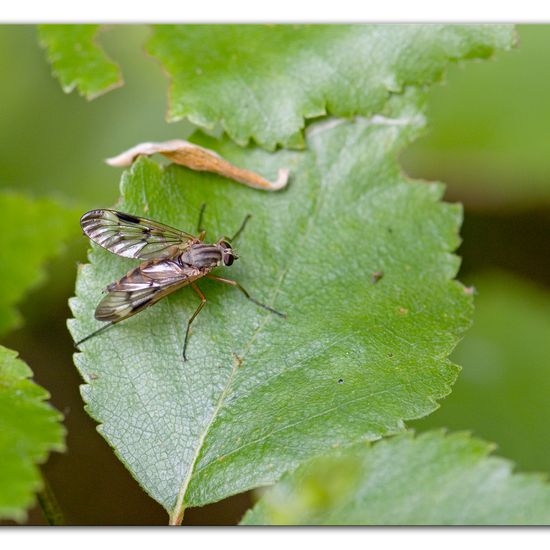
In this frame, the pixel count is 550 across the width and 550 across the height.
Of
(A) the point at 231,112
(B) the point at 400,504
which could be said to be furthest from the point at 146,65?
(B) the point at 400,504

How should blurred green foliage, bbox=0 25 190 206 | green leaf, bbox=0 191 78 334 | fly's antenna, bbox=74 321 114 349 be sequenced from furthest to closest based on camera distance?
blurred green foliage, bbox=0 25 190 206, green leaf, bbox=0 191 78 334, fly's antenna, bbox=74 321 114 349

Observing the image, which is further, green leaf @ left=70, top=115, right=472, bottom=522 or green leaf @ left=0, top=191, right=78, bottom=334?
green leaf @ left=0, top=191, right=78, bottom=334

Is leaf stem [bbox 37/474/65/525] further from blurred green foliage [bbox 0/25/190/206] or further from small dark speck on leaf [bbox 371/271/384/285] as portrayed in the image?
blurred green foliage [bbox 0/25/190/206]

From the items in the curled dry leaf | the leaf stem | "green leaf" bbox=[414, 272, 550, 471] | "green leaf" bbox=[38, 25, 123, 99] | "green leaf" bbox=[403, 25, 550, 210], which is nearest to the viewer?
the leaf stem

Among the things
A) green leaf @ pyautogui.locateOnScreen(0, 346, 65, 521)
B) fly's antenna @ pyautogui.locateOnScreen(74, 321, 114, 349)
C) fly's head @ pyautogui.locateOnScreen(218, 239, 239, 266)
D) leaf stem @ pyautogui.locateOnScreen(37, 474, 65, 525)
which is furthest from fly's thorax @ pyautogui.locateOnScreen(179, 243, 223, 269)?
leaf stem @ pyautogui.locateOnScreen(37, 474, 65, 525)

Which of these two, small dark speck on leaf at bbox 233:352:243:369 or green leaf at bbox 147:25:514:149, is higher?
green leaf at bbox 147:25:514:149

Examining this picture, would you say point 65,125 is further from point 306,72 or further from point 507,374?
point 507,374

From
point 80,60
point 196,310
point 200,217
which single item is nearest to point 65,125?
point 80,60

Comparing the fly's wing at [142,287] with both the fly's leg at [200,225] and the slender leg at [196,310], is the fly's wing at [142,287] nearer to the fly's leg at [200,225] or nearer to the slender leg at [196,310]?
the slender leg at [196,310]
